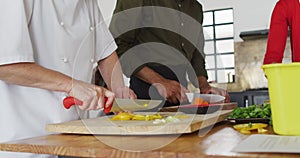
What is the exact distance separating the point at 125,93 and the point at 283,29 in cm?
60

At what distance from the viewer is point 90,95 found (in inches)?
33.1

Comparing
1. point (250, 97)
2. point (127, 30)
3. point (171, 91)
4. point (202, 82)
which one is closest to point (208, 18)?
point (250, 97)

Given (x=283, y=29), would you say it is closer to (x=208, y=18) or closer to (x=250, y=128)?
(x=250, y=128)

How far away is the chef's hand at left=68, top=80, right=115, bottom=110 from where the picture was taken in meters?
0.84

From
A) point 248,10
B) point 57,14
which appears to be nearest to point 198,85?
point 57,14

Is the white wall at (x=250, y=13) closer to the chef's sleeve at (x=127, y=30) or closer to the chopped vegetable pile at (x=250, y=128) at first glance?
the chef's sleeve at (x=127, y=30)

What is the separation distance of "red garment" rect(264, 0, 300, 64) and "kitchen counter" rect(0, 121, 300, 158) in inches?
A: 22.7

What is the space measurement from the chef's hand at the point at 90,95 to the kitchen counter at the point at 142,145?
0.07 metres

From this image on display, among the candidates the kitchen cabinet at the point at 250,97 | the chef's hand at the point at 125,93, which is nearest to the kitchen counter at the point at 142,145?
the chef's hand at the point at 125,93

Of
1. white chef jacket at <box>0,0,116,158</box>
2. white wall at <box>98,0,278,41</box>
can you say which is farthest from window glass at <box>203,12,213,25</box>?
white chef jacket at <box>0,0,116,158</box>

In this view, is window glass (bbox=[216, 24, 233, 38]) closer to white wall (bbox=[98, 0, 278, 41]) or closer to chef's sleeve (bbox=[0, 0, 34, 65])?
white wall (bbox=[98, 0, 278, 41])

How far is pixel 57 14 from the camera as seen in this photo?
101cm

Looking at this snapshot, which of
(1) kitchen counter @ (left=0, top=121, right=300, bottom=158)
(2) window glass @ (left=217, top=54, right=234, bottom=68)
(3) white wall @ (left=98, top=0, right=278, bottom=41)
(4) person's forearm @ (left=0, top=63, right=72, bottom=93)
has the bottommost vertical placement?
(1) kitchen counter @ (left=0, top=121, right=300, bottom=158)

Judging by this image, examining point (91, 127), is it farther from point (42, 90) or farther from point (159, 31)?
point (159, 31)
